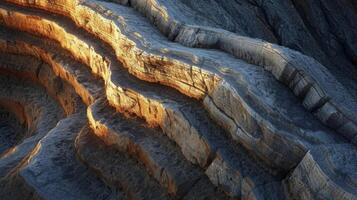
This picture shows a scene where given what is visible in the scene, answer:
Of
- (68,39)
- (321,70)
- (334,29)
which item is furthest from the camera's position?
(334,29)

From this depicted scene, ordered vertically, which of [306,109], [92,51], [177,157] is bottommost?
[92,51]

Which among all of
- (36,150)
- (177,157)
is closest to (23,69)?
(36,150)

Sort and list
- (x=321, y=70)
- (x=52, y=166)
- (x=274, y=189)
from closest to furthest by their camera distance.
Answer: (x=274, y=189) < (x=321, y=70) < (x=52, y=166)

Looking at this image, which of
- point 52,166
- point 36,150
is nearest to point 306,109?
point 52,166

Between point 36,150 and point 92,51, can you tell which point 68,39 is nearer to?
point 92,51

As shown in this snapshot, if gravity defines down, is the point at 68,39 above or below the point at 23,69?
above

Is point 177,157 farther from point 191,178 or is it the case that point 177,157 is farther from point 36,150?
point 36,150

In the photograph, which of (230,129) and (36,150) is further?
(36,150)
